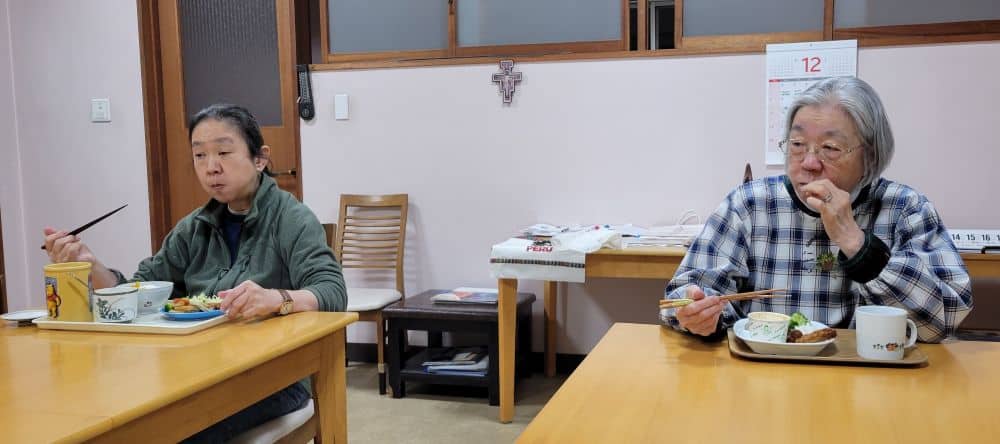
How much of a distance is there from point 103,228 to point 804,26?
356 centimetres

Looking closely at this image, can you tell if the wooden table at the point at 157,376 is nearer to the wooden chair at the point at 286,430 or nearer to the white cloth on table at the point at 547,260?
the wooden chair at the point at 286,430

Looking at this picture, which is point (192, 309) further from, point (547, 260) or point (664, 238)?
point (664, 238)

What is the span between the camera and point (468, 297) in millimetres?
3055

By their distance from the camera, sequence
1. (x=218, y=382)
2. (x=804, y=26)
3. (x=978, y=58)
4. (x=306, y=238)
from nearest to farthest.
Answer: (x=218, y=382)
(x=306, y=238)
(x=978, y=58)
(x=804, y=26)

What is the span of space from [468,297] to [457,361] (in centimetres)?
27

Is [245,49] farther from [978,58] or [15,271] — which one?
[978,58]

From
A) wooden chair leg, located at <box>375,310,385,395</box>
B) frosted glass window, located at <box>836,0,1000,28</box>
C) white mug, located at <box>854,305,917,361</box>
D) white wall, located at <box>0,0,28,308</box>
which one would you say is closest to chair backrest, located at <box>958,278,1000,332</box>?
frosted glass window, located at <box>836,0,1000,28</box>

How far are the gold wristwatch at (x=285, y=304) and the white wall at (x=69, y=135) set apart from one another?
2.79 meters

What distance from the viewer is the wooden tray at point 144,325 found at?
4.27 feet

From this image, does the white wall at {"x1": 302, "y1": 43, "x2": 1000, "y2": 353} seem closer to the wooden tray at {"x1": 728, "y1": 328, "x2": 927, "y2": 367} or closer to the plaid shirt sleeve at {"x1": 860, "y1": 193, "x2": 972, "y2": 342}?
the plaid shirt sleeve at {"x1": 860, "y1": 193, "x2": 972, "y2": 342}

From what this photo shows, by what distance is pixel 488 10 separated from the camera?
3.42m

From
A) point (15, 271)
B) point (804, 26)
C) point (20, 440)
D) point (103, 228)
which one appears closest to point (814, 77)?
point (804, 26)

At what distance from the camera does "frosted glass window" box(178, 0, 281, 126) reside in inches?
144

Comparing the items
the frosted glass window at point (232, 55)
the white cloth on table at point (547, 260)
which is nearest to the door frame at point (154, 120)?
the frosted glass window at point (232, 55)
